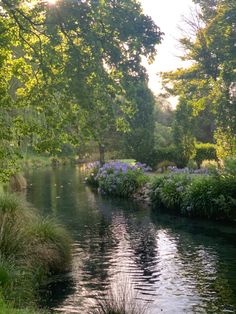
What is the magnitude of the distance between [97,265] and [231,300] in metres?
4.03

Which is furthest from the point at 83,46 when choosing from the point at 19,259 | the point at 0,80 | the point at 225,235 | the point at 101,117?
the point at 225,235

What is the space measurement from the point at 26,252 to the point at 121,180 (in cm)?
1764

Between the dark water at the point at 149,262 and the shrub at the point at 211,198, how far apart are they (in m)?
0.77

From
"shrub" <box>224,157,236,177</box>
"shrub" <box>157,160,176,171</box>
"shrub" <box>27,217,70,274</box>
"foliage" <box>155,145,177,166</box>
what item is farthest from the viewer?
"foliage" <box>155,145,177,166</box>

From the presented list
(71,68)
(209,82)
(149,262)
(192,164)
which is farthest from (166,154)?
(71,68)

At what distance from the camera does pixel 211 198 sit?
18.7m

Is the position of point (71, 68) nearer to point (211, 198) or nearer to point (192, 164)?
point (211, 198)

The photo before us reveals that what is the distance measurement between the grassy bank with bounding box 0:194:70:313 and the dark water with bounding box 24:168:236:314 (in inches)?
18.8

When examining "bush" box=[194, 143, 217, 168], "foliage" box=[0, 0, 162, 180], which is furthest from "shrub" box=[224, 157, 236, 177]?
"bush" box=[194, 143, 217, 168]

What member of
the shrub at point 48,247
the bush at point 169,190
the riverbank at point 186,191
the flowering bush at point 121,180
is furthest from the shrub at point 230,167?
the shrub at point 48,247

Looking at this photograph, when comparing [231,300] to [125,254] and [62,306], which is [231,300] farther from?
[125,254]

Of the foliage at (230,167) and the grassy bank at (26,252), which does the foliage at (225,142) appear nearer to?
the foliage at (230,167)

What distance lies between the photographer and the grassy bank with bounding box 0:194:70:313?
28.6ft

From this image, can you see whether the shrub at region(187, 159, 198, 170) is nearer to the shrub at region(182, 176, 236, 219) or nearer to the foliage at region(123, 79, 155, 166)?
the foliage at region(123, 79, 155, 166)
